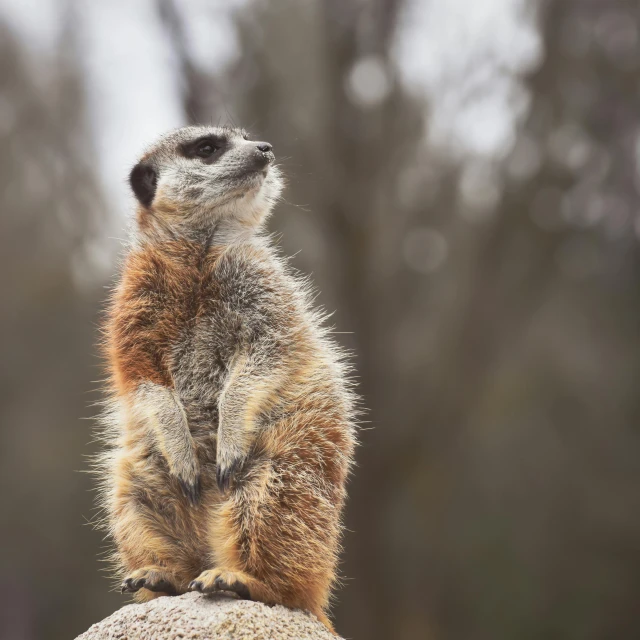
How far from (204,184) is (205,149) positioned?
0.17m

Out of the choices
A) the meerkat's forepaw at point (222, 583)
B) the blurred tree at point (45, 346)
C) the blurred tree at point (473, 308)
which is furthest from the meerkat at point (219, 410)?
the blurred tree at point (45, 346)

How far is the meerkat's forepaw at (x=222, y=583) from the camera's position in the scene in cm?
194

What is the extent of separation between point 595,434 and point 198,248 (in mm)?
7790

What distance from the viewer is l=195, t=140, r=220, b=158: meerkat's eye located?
2.50 metres

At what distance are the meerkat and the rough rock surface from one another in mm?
52

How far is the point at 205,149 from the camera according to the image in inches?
99.0

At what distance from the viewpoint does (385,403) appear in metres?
6.84

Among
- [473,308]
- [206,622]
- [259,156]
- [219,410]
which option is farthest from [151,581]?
[473,308]

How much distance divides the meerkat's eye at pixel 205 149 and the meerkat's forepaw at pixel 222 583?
51.8 inches

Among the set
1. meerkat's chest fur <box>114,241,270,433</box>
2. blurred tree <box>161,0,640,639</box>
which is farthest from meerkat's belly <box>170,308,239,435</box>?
blurred tree <box>161,0,640,639</box>

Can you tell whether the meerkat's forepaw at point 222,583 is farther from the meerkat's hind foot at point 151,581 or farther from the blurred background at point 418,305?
the blurred background at point 418,305

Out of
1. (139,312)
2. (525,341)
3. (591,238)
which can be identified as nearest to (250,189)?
(139,312)

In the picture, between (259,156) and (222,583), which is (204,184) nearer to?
(259,156)

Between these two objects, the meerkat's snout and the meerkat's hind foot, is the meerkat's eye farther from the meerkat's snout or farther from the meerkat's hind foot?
the meerkat's hind foot
